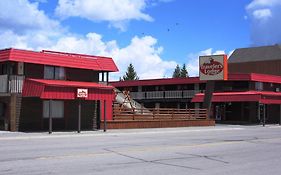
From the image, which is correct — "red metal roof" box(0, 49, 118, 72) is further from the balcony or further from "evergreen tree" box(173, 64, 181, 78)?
"evergreen tree" box(173, 64, 181, 78)

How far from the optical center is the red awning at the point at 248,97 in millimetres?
49406

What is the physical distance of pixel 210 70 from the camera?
4881cm

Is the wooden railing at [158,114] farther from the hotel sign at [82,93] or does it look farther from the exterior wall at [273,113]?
the exterior wall at [273,113]

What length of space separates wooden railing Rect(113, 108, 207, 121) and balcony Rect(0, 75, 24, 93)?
314 inches

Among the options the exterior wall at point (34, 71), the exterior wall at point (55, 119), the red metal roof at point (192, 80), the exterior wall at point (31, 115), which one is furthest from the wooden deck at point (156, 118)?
the red metal roof at point (192, 80)

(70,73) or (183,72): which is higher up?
(183,72)

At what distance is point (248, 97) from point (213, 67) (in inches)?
193

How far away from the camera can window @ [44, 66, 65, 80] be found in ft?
→ 110

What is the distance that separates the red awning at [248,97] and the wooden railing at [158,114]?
577 centimetres

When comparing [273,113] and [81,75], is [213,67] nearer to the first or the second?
[273,113]

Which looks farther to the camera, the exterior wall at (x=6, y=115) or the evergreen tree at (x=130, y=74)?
the evergreen tree at (x=130, y=74)

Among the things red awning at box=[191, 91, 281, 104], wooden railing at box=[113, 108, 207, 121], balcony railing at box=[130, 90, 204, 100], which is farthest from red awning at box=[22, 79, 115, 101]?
balcony railing at box=[130, 90, 204, 100]

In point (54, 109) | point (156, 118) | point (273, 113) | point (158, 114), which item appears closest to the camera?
point (54, 109)

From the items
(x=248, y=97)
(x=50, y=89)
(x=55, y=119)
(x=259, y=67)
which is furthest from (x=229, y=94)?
(x=259, y=67)
